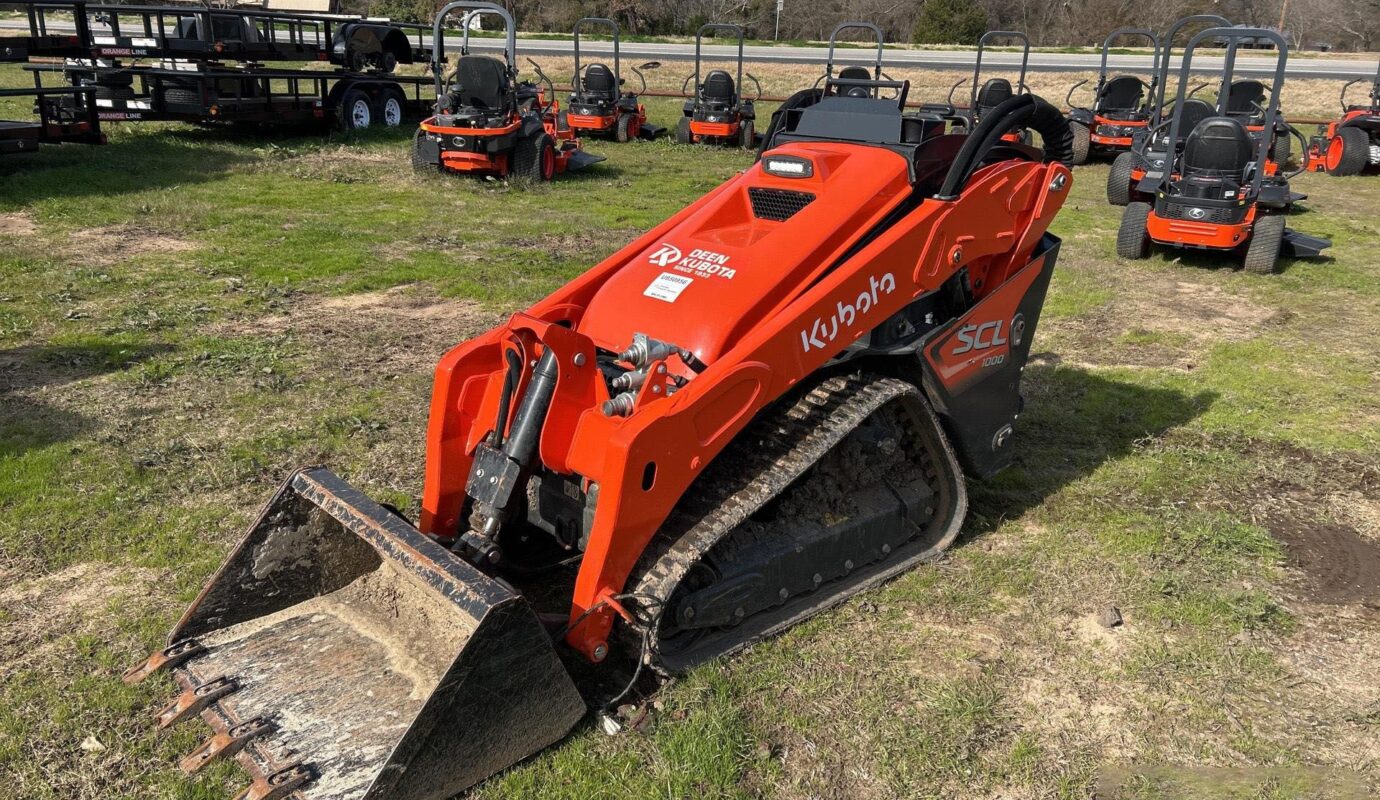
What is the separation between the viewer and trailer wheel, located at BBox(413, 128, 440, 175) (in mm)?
14047

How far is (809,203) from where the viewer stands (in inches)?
162

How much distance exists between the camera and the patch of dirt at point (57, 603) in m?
3.72

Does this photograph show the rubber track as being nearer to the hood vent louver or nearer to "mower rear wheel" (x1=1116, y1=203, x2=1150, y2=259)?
the hood vent louver

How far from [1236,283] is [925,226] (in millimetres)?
7296

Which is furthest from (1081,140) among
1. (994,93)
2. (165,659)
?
(165,659)

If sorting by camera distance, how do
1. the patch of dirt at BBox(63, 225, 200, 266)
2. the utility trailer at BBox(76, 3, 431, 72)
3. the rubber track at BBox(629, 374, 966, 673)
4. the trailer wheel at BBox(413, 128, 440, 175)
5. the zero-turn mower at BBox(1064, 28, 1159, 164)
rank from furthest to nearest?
the zero-turn mower at BBox(1064, 28, 1159, 164) < the utility trailer at BBox(76, 3, 431, 72) < the trailer wheel at BBox(413, 128, 440, 175) < the patch of dirt at BBox(63, 225, 200, 266) < the rubber track at BBox(629, 374, 966, 673)

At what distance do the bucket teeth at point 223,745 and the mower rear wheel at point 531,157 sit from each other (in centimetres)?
1149

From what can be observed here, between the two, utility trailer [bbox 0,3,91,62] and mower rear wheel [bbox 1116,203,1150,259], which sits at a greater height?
utility trailer [bbox 0,3,91,62]

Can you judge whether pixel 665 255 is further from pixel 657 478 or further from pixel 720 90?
pixel 720 90

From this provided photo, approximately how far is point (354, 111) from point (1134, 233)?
13.0 m

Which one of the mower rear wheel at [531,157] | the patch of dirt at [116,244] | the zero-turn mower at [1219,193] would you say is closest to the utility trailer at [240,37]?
the mower rear wheel at [531,157]

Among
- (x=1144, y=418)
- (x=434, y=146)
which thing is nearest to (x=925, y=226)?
(x=1144, y=418)

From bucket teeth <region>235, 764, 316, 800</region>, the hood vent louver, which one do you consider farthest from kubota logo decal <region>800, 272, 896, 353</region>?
bucket teeth <region>235, 764, 316, 800</region>

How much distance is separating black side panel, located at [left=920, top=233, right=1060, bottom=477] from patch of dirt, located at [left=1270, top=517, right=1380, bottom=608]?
1.33 m
